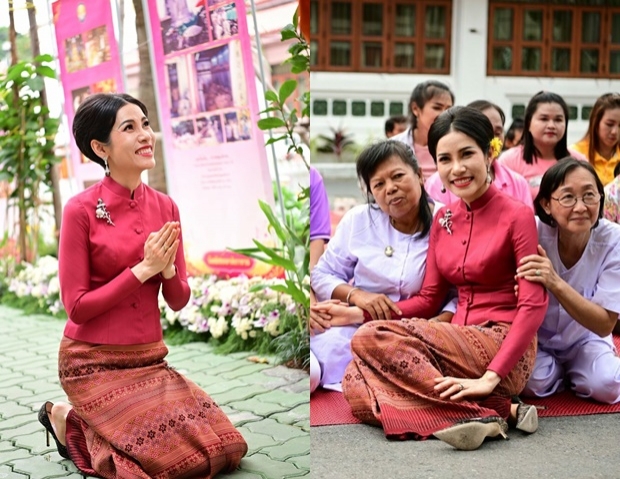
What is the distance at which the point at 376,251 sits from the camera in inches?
86.3

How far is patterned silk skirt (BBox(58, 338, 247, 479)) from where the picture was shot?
168cm

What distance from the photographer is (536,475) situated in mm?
1607

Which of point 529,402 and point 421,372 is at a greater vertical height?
point 421,372

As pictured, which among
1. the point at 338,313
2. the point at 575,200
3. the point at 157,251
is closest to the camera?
the point at 157,251

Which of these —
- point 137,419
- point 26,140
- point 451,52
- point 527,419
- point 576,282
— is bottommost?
point 527,419

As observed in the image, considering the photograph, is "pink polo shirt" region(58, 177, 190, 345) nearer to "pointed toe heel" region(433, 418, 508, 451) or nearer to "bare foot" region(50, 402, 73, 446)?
"bare foot" region(50, 402, 73, 446)

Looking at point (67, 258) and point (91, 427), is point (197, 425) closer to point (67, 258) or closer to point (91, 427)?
point (91, 427)

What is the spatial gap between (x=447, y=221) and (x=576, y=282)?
408mm

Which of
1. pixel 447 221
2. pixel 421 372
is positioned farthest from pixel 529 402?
pixel 447 221

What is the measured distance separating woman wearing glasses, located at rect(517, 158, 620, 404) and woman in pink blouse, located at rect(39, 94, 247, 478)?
87 cm

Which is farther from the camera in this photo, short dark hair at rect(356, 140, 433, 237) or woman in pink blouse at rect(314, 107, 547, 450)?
short dark hair at rect(356, 140, 433, 237)

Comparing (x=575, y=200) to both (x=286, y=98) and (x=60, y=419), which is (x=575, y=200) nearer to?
(x=286, y=98)

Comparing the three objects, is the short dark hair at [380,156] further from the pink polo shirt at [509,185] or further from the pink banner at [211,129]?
the pink banner at [211,129]

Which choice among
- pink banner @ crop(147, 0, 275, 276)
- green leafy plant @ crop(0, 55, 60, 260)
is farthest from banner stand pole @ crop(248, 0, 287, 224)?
green leafy plant @ crop(0, 55, 60, 260)
